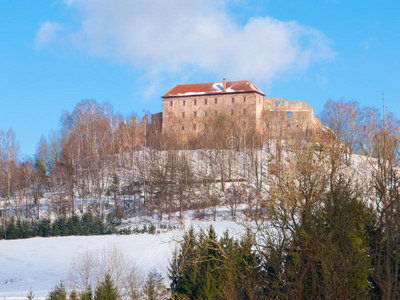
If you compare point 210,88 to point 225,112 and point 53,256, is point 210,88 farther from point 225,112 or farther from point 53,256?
point 53,256

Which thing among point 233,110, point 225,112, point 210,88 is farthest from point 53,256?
point 210,88

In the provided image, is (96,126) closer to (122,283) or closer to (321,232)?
(122,283)

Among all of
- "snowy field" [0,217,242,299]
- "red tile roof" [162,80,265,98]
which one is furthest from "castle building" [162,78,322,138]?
"snowy field" [0,217,242,299]

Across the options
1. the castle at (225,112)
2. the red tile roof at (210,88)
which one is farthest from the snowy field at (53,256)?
the red tile roof at (210,88)

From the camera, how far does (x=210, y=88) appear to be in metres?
67.8

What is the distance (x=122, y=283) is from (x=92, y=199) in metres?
23.1

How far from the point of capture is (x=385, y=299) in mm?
10047

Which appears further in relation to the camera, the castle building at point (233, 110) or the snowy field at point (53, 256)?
the castle building at point (233, 110)

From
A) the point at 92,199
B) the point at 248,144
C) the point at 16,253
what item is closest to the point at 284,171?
the point at 16,253

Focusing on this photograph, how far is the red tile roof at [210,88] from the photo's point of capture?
6581cm

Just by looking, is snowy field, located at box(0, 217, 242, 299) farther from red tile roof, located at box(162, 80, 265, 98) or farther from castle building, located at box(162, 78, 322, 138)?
red tile roof, located at box(162, 80, 265, 98)

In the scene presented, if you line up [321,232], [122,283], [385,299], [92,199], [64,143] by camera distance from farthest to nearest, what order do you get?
1. [64,143]
2. [92,199]
3. [122,283]
4. [321,232]
5. [385,299]

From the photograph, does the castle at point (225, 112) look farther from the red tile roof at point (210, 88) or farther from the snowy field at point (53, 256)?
the snowy field at point (53, 256)

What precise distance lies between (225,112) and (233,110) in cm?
205
